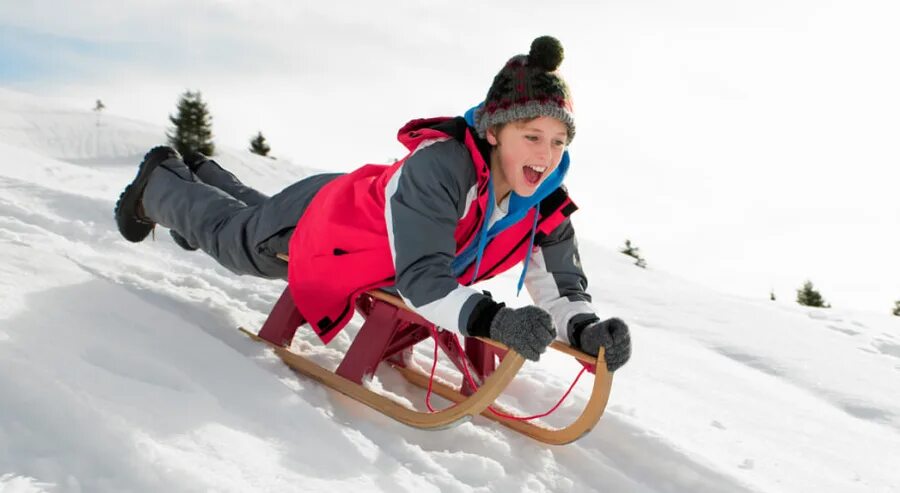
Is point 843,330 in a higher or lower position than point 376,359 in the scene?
higher

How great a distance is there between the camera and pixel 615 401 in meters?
2.83

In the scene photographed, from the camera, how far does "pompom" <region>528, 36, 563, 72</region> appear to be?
2271 millimetres

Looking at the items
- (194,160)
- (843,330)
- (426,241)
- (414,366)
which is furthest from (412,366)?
(843,330)

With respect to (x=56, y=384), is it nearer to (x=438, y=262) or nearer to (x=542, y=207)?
(x=438, y=262)

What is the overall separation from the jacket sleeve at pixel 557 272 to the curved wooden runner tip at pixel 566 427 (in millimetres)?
395

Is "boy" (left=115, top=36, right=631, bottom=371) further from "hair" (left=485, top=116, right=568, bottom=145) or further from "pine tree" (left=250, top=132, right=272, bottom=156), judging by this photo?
"pine tree" (left=250, top=132, right=272, bottom=156)

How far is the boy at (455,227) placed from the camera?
2.19m

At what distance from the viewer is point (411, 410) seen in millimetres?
2283

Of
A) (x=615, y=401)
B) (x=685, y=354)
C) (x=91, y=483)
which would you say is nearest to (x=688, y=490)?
(x=615, y=401)

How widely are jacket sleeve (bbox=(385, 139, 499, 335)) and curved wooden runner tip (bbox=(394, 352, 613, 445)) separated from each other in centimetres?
42

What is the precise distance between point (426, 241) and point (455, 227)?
130mm

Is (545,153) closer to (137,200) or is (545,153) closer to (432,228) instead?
(432,228)

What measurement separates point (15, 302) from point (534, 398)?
169 cm

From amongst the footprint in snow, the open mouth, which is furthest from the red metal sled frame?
the footprint in snow
